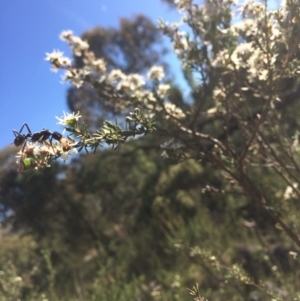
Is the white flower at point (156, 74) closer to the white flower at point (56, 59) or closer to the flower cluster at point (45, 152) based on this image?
the white flower at point (56, 59)

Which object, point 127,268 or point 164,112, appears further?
point 127,268

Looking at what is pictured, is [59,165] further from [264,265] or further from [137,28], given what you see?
[137,28]

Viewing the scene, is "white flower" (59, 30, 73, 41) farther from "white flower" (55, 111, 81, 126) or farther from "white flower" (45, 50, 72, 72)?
"white flower" (55, 111, 81, 126)

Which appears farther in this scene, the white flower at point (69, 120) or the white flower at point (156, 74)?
the white flower at point (156, 74)

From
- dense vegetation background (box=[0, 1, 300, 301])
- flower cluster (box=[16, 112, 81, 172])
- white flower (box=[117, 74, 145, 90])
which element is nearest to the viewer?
flower cluster (box=[16, 112, 81, 172])

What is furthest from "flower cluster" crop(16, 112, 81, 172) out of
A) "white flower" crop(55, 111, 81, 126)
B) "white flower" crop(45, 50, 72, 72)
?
"white flower" crop(45, 50, 72, 72)

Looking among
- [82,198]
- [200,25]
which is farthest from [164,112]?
[82,198]

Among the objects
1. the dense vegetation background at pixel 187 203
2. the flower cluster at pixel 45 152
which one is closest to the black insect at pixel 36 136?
the flower cluster at pixel 45 152

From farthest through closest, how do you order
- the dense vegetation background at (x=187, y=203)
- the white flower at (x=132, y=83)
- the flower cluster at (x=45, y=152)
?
the white flower at (x=132, y=83) → the dense vegetation background at (x=187, y=203) → the flower cluster at (x=45, y=152)
